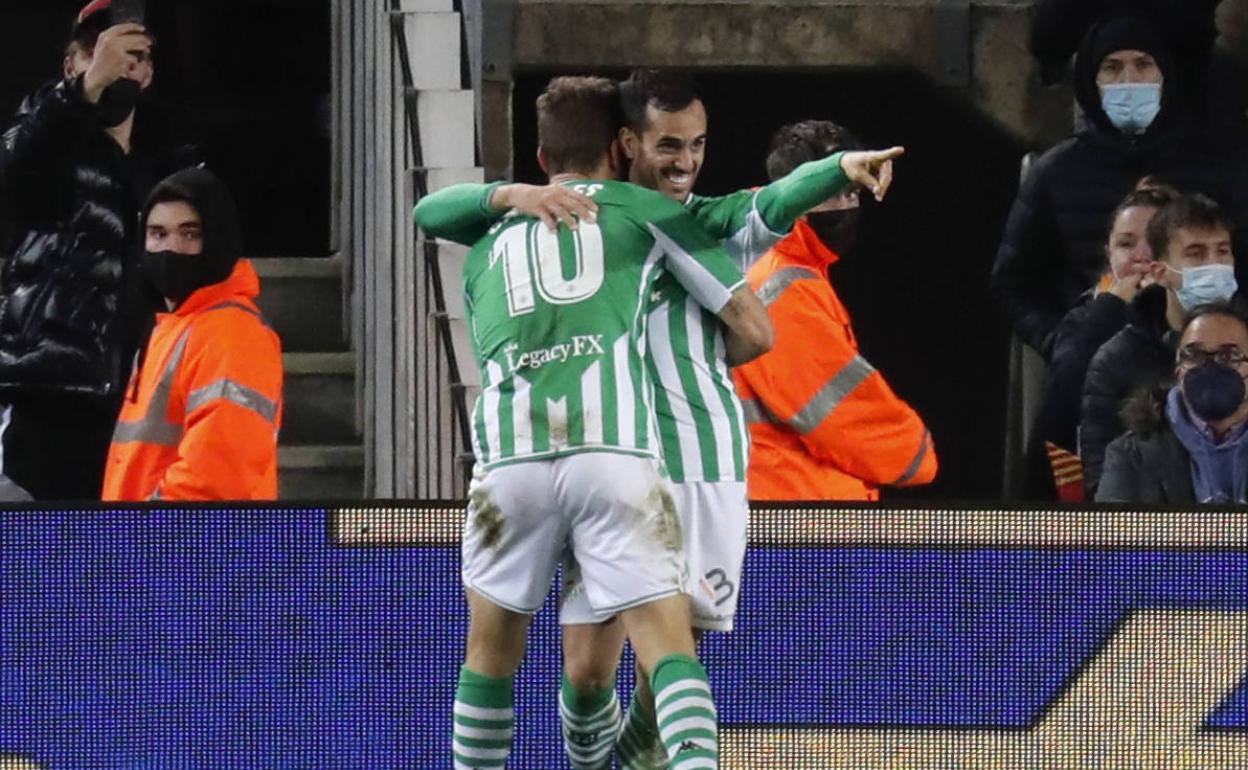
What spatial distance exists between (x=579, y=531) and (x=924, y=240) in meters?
5.68

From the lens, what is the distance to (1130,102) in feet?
32.1

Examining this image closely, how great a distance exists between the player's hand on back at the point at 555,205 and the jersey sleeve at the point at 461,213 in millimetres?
134

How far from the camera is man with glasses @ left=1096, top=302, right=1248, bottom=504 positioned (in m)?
8.66

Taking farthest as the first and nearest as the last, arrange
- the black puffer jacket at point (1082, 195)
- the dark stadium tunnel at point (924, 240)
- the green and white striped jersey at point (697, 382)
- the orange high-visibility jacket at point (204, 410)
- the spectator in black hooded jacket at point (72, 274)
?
the dark stadium tunnel at point (924, 240) < the black puffer jacket at point (1082, 195) < the spectator in black hooded jacket at point (72, 274) < the orange high-visibility jacket at point (204, 410) < the green and white striped jersey at point (697, 382)

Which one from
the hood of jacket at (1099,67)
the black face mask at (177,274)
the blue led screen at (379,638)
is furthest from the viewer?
the hood of jacket at (1099,67)

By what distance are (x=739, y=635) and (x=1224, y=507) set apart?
1184mm

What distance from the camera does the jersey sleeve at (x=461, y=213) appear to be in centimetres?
745

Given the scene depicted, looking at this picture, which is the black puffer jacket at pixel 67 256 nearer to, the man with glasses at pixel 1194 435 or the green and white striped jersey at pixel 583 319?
the green and white striped jersey at pixel 583 319

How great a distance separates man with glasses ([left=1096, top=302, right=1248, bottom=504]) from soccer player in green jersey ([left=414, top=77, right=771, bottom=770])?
167 centimetres

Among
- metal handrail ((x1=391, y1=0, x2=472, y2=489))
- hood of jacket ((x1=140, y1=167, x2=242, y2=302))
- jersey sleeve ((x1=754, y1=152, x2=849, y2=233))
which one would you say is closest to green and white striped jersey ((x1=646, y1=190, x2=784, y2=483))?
jersey sleeve ((x1=754, y1=152, x2=849, y2=233))

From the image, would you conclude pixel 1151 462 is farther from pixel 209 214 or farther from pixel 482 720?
pixel 209 214

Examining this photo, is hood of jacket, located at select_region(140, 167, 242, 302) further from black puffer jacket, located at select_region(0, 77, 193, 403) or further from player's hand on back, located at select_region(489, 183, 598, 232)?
player's hand on back, located at select_region(489, 183, 598, 232)

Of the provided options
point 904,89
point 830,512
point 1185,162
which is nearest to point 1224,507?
point 830,512

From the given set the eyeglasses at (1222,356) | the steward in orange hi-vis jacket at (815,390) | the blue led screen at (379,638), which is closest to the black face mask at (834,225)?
the steward in orange hi-vis jacket at (815,390)
